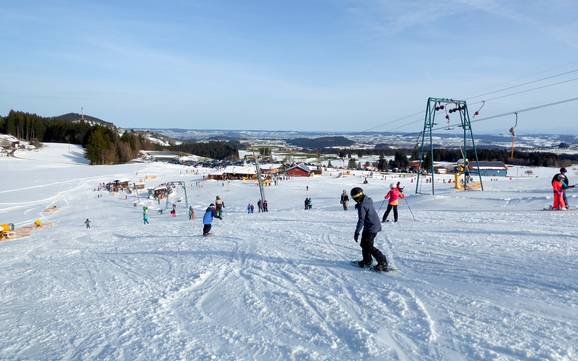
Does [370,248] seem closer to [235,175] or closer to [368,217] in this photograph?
[368,217]

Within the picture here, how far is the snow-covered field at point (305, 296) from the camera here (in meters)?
4.82

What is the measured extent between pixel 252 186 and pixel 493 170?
46037 mm

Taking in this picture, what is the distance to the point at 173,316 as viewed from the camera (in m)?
6.25

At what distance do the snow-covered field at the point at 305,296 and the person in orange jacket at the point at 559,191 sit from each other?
94cm

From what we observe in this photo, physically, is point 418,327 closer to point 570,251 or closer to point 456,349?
point 456,349

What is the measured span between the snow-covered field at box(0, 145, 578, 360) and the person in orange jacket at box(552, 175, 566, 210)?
943 millimetres

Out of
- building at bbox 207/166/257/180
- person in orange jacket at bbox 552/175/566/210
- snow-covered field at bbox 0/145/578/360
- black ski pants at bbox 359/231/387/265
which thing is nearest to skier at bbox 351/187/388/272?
black ski pants at bbox 359/231/387/265

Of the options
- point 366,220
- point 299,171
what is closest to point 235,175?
point 299,171

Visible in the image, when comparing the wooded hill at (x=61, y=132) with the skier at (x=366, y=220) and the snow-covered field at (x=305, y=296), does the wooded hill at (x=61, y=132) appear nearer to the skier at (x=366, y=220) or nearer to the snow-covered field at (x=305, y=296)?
the snow-covered field at (x=305, y=296)

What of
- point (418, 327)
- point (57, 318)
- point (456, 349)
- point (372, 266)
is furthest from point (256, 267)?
point (456, 349)

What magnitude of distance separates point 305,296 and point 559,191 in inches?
442

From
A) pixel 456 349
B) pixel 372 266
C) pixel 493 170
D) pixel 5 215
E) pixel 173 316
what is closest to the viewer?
pixel 456 349

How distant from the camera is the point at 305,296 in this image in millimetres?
6531

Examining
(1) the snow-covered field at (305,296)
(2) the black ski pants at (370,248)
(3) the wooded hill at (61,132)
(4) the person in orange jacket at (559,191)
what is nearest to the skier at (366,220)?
(2) the black ski pants at (370,248)
